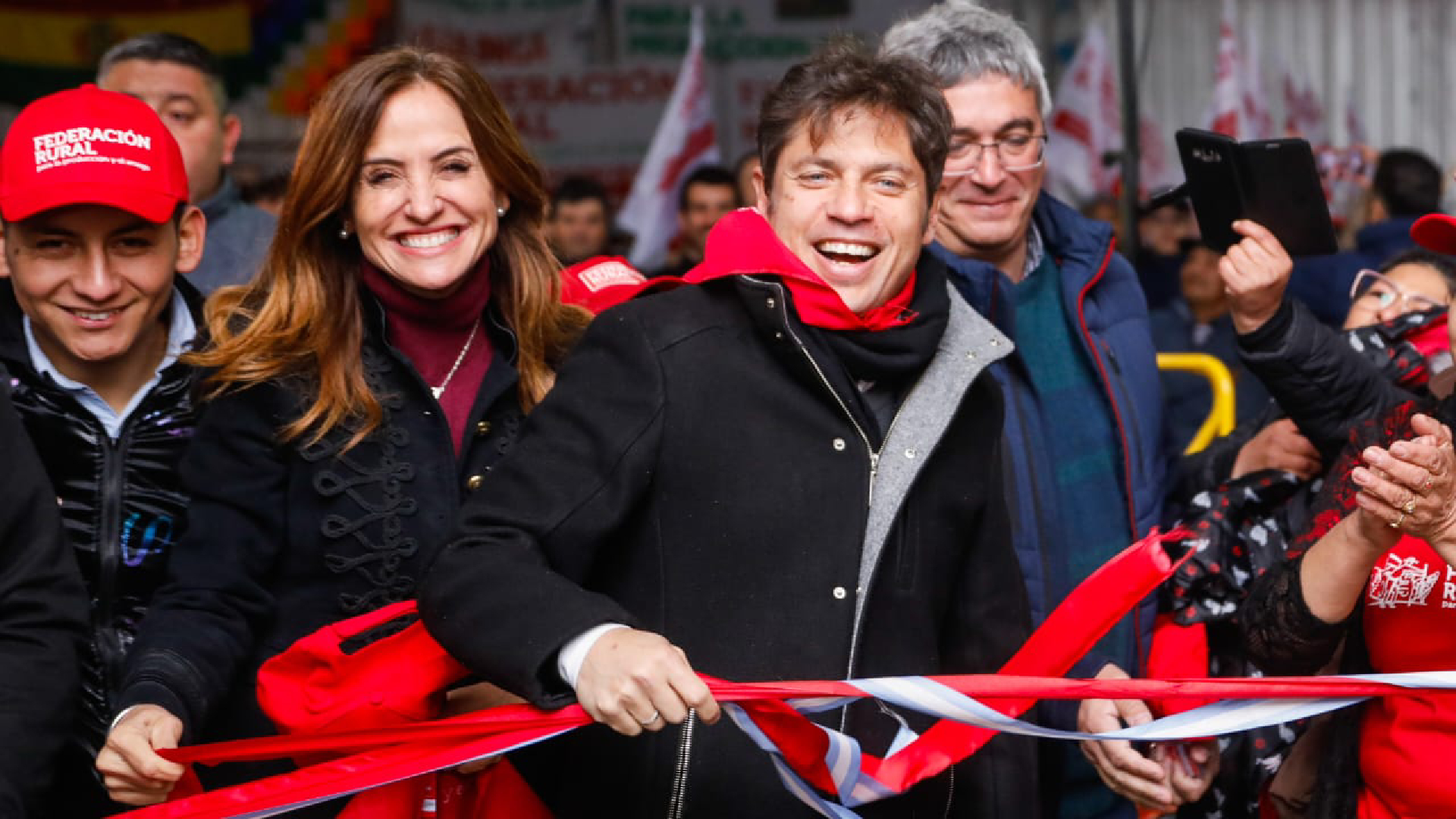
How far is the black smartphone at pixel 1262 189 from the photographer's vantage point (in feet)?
11.0

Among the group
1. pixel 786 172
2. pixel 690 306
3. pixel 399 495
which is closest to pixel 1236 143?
pixel 786 172

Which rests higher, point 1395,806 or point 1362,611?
point 1362,611

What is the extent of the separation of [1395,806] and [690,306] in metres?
1.53

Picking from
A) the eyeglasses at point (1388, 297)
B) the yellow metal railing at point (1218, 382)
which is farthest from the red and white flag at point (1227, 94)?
the eyeglasses at point (1388, 297)

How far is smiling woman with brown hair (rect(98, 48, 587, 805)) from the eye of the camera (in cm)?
302

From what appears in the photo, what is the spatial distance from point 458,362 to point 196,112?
238 centimetres

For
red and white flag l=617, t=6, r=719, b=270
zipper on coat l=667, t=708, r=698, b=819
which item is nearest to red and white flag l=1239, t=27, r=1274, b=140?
red and white flag l=617, t=6, r=719, b=270

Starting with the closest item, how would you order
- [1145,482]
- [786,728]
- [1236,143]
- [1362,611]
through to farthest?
1. [786,728]
2. [1362,611]
3. [1236,143]
4. [1145,482]

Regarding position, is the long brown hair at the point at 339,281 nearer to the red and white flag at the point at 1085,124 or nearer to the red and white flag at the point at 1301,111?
the red and white flag at the point at 1085,124

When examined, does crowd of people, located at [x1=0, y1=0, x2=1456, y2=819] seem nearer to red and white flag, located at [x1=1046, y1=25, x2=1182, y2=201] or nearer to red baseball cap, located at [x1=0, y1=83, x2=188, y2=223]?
red baseball cap, located at [x1=0, y1=83, x2=188, y2=223]

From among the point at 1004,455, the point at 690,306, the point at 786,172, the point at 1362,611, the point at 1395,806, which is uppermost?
the point at 786,172

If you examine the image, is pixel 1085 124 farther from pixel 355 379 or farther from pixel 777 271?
pixel 777 271

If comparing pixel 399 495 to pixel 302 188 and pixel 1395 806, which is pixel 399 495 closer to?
pixel 302 188

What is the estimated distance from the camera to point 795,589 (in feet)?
8.93
